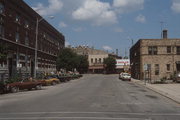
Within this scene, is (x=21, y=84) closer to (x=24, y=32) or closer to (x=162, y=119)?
(x=162, y=119)

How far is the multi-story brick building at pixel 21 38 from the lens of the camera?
36.8 meters

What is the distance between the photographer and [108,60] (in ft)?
342

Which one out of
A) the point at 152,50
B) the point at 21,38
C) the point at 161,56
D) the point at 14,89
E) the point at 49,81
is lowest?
the point at 14,89

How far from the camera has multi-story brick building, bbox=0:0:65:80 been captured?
121 ft

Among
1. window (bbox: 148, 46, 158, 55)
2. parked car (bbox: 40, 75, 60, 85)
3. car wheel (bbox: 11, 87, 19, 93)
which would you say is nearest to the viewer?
car wheel (bbox: 11, 87, 19, 93)

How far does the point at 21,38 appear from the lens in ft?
143

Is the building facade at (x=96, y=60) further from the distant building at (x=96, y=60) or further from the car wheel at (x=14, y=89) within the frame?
the car wheel at (x=14, y=89)

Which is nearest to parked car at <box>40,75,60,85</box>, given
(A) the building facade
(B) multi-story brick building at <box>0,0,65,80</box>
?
(B) multi-story brick building at <box>0,0,65,80</box>

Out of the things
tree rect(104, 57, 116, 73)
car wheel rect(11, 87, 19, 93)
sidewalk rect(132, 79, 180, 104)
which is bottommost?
sidewalk rect(132, 79, 180, 104)

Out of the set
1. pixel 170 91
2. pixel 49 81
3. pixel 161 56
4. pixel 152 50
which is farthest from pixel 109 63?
pixel 170 91

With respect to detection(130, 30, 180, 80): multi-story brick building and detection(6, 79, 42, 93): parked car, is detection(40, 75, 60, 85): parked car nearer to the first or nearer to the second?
detection(6, 79, 42, 93): parked car

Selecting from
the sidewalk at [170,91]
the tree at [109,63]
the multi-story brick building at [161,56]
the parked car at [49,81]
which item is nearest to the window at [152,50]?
the multi-story brick building at [161,56]

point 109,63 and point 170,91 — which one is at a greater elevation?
point 109,63

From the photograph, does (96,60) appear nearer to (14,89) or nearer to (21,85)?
(21,85)
